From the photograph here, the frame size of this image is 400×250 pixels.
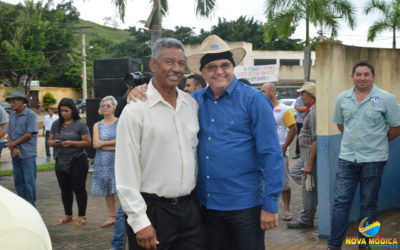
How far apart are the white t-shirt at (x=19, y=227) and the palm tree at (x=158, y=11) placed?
8915 mm

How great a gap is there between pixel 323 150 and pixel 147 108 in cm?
284

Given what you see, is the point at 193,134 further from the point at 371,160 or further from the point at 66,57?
the point at 66,57

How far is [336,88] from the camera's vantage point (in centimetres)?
496

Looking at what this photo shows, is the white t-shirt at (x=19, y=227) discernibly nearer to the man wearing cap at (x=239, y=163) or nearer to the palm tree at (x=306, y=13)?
the man wearing cap at (x=239, y=163)

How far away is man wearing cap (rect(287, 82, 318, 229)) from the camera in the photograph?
17.5 ft

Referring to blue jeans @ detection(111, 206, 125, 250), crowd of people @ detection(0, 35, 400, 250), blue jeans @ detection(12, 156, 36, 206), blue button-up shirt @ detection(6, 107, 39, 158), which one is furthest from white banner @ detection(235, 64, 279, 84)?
crowd of people @ detection(0, 35, 400, 250)

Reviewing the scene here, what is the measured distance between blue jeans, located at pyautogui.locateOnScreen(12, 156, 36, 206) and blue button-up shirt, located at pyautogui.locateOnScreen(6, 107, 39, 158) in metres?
0.13

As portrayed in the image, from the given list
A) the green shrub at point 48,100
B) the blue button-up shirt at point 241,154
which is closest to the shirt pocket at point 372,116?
the blue button-up shirt at point 241,154

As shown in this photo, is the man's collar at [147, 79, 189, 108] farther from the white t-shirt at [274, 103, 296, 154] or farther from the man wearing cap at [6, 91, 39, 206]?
the man wearing cap at [6, 91, 39, 206]

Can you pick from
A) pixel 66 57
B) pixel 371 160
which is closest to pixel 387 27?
pixel 371 160

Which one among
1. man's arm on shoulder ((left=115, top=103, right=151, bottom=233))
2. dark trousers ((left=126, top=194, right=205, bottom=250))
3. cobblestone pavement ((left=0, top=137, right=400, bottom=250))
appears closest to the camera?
man's arm on shoulder ((left=115, top=103, right=151, bottom=233))

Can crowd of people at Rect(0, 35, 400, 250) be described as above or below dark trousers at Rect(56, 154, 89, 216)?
above

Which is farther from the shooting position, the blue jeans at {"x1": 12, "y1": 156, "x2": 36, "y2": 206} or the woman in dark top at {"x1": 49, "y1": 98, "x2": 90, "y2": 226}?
the blue jeans at {"x1": 12, "y1": 156, "x2": 36, "y2": 206}

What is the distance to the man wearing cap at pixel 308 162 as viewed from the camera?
5323 millimetres
